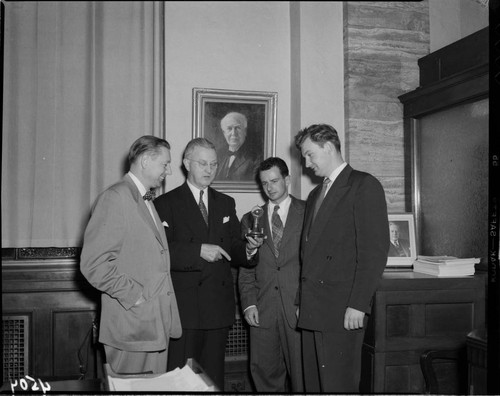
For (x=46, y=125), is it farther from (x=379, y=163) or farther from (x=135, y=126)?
(x=379, y=163)

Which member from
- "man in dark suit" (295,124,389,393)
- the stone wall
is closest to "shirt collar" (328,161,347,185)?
"man in dark suit" (295,124,389,393)

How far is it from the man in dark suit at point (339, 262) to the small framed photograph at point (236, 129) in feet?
1.44

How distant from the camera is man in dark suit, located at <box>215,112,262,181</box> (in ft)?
6.94

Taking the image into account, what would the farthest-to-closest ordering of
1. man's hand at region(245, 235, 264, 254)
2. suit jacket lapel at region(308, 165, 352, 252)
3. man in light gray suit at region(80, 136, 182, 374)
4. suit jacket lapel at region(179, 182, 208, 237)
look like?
1. suit jacket lapel at region(179, 182, 208, 237)
2. man's hand at region(245, 235, 264, 254)
3. suit jacket lapel at region(308, 165, 352, 252)
4. man in light gray suit at region(80, 136, 182, 374)

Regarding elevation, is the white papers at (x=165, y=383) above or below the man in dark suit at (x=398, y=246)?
below

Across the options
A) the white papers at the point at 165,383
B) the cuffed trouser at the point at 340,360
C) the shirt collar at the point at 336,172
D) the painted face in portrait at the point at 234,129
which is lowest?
the cuffed trouser at the point at 340,360

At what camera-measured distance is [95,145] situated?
1.89 meters

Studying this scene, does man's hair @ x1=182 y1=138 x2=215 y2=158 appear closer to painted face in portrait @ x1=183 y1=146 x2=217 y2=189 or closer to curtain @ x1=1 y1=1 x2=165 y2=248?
painted face in portrait @ x1=183 y1=146 x2=217 y2=189

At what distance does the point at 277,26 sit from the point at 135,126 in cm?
68

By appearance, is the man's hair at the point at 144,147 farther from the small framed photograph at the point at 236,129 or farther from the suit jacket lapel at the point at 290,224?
the suit jacket lapel at the point at 290,224

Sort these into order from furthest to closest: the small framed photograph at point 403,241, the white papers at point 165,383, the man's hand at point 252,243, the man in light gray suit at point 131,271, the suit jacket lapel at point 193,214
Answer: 1. the small framed photograph at point 403,241
2. the suit jacket lapel at point 193,214
3. the man's hand at point 252,243
4. the man in light gray suit at point 131,271
5. the white papers at point 165,383

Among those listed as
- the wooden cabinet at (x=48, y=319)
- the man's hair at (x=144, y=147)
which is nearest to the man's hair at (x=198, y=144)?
the man's hair at (x=144, y=147)

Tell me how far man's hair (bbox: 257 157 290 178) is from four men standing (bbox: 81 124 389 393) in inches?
9.6

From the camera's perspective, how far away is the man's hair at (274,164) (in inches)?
82.8
